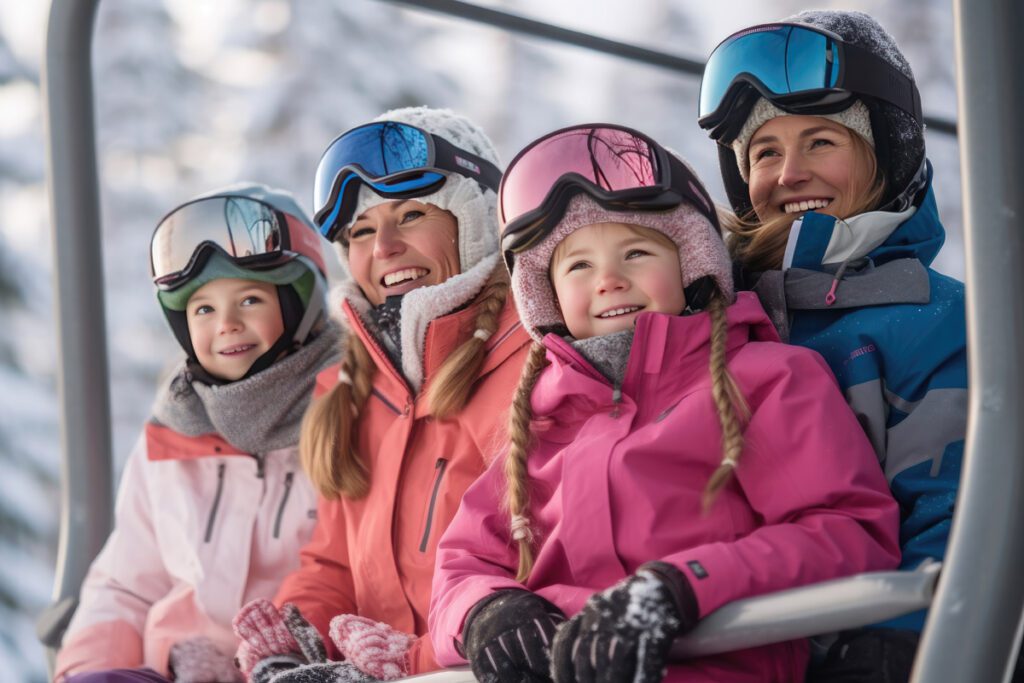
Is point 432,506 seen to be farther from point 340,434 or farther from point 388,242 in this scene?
point 388,242

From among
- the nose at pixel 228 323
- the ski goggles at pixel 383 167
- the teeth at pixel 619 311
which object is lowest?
Result: the teeth at pixel 619 311

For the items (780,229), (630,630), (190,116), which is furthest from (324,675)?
(190,116)

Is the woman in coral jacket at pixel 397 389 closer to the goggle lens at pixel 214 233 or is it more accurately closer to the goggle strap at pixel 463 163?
the goggle strap at pixel 463 163

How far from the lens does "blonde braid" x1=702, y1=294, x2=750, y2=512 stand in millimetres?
2035

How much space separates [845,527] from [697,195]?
747 mm

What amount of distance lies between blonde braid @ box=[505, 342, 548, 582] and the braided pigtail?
67 centimetres

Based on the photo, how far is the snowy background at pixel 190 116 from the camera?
11.9m

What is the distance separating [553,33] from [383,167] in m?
0.86

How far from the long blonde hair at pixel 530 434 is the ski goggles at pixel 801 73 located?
19.7 inches

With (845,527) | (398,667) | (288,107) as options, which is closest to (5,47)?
(288,107)

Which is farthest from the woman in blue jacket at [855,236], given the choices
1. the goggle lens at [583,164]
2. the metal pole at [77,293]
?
the metal pole at [77,293]

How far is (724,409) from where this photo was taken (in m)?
2.09

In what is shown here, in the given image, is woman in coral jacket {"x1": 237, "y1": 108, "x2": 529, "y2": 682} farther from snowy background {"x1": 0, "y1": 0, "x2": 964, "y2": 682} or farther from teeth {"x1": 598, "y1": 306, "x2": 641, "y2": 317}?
snowy background {"x1": 0, "y1": 0, "x2": 964, "y2": 682}

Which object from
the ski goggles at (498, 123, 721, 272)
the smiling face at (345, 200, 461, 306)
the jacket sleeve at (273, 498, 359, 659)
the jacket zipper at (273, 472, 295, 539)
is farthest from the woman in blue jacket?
the jacket zipper at (273, 472, 295, 539)
